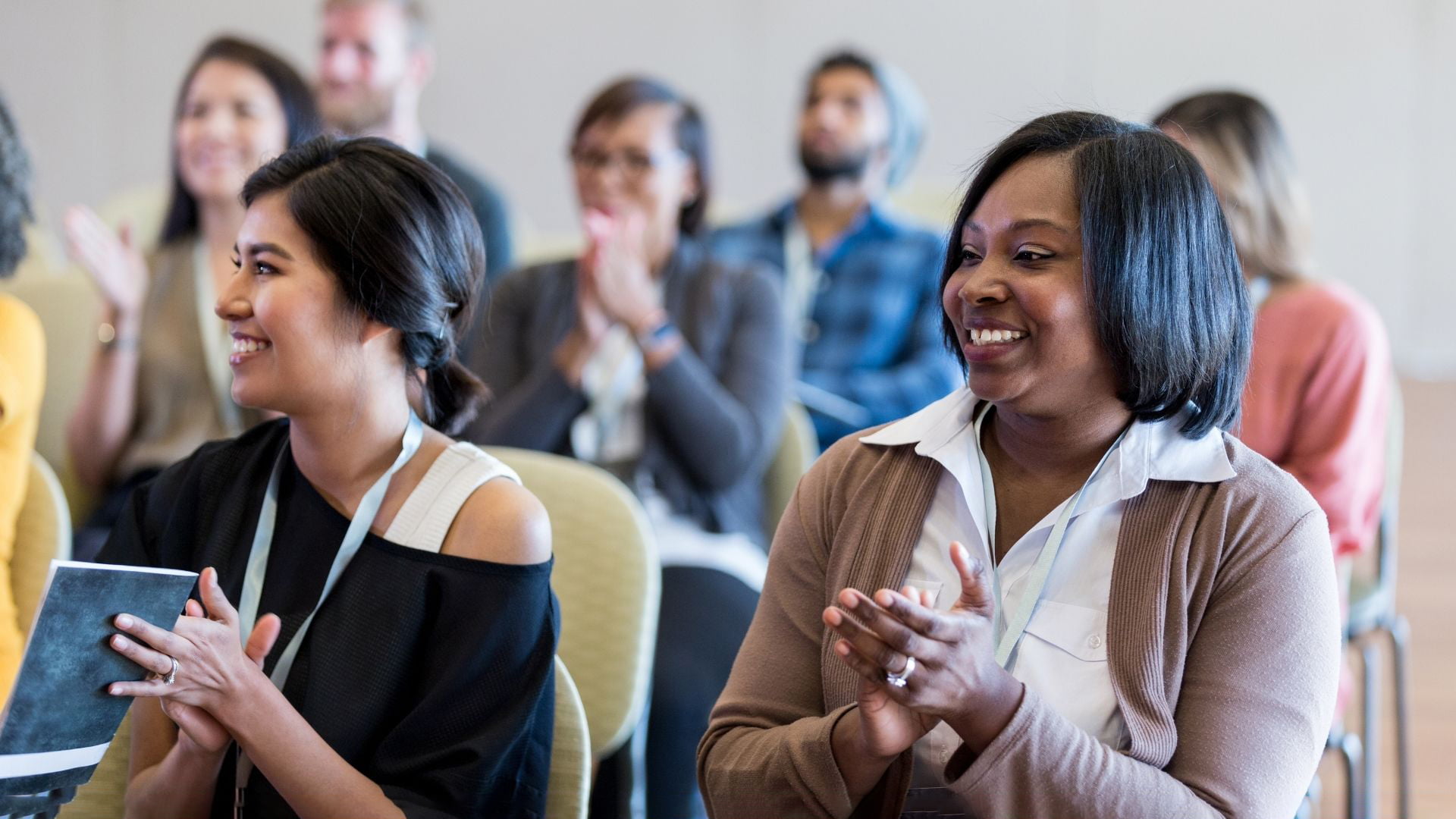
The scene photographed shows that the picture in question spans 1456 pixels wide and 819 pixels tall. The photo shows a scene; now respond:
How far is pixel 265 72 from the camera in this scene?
3.02 metres

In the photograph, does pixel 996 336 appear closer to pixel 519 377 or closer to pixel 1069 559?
pixel 1069 559

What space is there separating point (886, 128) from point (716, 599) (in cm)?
183

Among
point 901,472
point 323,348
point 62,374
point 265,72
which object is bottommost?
point 62,374

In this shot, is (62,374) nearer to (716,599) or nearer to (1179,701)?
(716,599)

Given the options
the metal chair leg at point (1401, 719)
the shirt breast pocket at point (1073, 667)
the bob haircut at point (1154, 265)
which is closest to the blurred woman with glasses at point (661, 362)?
the shirt breast pocket at point (1073, 667)

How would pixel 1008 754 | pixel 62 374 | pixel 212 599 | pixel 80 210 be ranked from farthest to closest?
pixel 62 374 → pixel 80 210 → pixel 212 599 → pixel 1008 754

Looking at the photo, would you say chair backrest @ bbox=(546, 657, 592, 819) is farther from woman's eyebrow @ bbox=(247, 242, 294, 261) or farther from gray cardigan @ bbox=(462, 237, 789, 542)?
gray cardigan @ bbox=(462, 237, 789, 542)

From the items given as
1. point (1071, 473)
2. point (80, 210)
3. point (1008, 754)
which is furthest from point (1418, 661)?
point (80, 210)

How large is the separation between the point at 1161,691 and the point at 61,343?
8.27 ft

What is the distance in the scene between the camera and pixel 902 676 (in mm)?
1120

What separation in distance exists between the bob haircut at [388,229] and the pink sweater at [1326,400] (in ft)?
4.61

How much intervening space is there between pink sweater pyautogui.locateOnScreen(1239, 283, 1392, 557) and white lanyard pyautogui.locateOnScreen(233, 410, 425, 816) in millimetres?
1476

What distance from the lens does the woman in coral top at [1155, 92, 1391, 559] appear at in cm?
232

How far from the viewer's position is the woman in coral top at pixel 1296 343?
2322 mm
